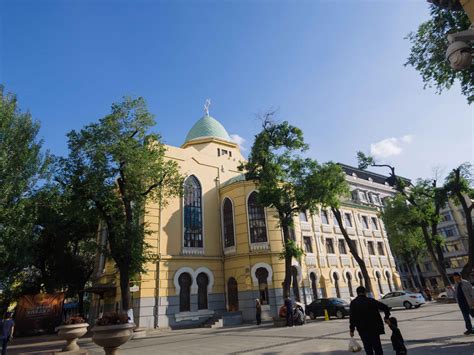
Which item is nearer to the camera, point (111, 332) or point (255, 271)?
point (111, 332)

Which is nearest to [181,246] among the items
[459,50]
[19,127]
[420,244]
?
[19,127]

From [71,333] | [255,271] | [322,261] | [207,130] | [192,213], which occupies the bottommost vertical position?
[71,333]

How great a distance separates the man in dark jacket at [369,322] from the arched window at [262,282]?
17.7 metres

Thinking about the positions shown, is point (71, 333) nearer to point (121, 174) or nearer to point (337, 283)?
Answer: point (121, 174)

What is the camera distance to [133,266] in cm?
1731

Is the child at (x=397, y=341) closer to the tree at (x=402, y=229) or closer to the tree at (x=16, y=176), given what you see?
the tree at (x=16, y=176)

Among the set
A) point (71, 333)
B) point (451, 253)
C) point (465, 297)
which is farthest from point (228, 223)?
point (451, 253)

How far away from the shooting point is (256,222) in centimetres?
2456

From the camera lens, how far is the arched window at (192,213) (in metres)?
24.3

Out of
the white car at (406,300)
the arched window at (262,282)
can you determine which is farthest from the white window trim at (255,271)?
the white car at (406,300)

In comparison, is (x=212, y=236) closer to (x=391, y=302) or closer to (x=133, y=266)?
(x=133, y=266)

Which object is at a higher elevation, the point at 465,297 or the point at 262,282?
the point at 262,282

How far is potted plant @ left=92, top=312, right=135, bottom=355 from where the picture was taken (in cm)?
766

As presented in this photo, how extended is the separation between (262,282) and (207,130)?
17.1 metres
